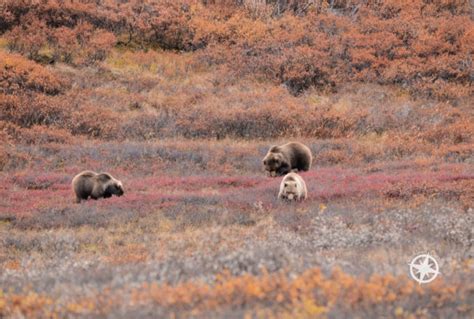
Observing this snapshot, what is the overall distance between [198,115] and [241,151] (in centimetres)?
525

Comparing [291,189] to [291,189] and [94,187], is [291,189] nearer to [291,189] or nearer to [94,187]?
[291,189]

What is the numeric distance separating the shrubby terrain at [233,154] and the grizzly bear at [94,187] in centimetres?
44

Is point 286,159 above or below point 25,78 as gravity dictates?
above

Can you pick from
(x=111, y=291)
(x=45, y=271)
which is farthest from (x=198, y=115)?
(x=111, y=291)

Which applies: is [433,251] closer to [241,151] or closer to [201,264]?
[201,264]

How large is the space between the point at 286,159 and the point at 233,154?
3691mm

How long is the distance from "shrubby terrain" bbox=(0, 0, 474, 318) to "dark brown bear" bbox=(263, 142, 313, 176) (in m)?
0.76

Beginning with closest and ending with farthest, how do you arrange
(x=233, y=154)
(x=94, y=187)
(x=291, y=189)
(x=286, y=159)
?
(x=291, y=189) → (x=94, y=187) → (x=286, y=159) → (x=233, y=154)

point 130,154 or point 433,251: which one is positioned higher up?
point 433,251

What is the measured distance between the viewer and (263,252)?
774cm

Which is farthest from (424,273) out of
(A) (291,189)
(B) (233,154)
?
(B) (233,154)

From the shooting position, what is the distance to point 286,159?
1819 cm

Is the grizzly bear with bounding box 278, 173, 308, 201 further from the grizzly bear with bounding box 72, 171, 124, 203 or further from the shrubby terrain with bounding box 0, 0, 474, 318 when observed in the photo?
the grizzly bear with bounding box 72, 171, 124, 203

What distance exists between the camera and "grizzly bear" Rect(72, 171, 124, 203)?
15.9 meters
